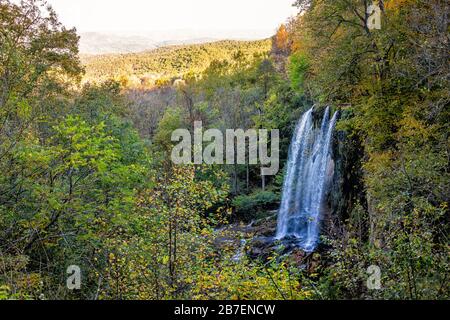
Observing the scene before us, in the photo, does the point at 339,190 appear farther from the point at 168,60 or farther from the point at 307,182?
the point at 168,60

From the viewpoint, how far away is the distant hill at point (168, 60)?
77.6 metres

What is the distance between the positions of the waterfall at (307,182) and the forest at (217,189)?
978 mm

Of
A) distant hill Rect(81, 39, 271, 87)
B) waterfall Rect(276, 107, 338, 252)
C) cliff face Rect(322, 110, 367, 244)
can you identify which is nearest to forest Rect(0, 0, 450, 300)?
cliff face Rect(322, 110, 367, 244)

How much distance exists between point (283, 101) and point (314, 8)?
1820 cm

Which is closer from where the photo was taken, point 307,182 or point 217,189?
point 217,189

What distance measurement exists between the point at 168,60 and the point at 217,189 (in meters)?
81.9

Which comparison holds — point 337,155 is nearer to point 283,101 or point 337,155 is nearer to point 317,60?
point 317,60

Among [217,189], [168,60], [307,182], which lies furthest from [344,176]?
[168,60]

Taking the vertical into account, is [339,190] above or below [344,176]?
below

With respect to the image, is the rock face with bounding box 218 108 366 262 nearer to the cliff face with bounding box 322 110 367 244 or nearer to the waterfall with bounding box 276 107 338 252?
the cliff face with bounding box 322 110 367 244

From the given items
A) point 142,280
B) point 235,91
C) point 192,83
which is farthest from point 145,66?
point 142,280

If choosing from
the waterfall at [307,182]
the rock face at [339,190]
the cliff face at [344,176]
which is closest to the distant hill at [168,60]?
the waterfall at [307,182]

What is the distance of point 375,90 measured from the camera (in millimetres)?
13469

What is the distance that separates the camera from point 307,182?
22.0 metres
